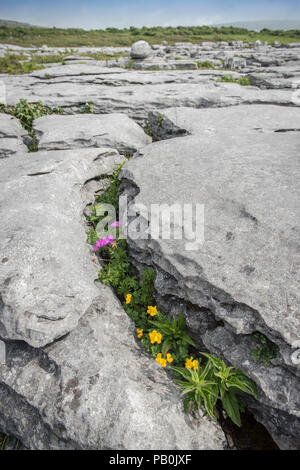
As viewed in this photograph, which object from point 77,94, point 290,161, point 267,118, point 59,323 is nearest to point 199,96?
point 267,118

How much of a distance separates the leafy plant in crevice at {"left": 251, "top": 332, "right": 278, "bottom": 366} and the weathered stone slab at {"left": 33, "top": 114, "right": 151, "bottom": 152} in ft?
19.5

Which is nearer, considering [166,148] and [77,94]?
[166,148]

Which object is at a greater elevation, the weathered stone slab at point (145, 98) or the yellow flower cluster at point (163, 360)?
the weathered stone slab at point (145, 98)

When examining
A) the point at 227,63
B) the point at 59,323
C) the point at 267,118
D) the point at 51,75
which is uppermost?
the point at 227,63

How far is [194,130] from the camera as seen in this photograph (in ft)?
23.4

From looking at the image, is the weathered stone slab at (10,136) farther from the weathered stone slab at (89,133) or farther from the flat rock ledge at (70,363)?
the flat rock ledge at (70,363)

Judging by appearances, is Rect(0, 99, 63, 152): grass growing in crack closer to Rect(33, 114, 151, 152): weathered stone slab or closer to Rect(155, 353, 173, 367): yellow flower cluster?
Rect(33, 114, 151, 152): weathered stone slab

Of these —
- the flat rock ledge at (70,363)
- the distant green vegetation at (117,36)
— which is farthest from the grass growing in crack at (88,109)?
the distant green vegetation at (117,36)

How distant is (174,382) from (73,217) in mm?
3068

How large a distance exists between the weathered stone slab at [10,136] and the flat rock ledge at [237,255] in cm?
379

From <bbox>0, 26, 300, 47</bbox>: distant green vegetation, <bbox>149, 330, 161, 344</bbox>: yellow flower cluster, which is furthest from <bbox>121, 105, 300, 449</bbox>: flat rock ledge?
Answer: <bbox>0, 26, 300, 47</bbox>: distant green vegetation

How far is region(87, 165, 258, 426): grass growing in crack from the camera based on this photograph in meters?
2.95

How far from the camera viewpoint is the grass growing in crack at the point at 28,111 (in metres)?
9.03

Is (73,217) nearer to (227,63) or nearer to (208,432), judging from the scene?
(208,432)
